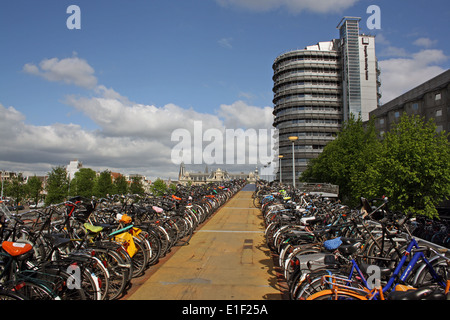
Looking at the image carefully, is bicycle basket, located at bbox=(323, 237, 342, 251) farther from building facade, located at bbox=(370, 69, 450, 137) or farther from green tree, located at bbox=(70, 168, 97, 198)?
green tree, located at bbox=(70, 168, 97, 198)

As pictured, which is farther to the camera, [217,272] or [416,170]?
[416,170]

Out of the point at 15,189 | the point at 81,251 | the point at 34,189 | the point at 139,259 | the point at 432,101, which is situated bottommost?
the point at 34,189

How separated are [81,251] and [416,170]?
637 inches

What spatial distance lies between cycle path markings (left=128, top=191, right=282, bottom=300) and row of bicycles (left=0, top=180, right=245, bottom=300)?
1.14 ft

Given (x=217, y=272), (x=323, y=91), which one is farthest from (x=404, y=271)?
(x=323, y=91)

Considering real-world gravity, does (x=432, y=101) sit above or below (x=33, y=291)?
above

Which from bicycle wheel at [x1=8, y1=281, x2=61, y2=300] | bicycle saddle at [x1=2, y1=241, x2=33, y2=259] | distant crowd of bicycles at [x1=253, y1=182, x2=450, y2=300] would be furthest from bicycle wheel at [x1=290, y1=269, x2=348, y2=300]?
bicycle saddle at [x1=2, y1=241, x2=33, y2=259]

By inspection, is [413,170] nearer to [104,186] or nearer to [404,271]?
[404,271]

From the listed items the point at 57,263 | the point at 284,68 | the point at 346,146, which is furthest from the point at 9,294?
the point at 284,68

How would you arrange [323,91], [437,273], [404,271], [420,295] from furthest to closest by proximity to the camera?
[323,91], [437,273], [404,271], [420,295]

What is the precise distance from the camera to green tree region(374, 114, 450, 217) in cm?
1451

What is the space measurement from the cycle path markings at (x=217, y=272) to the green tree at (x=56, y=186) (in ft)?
103

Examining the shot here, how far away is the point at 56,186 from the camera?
3369cm
